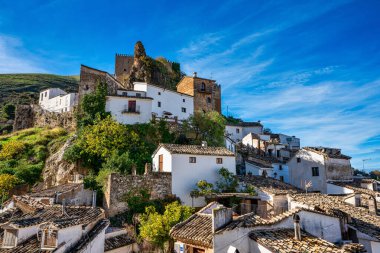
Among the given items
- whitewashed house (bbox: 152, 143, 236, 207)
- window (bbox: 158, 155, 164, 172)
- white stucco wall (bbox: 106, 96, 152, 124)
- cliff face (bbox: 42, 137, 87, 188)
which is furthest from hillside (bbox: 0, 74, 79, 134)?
whitewashed house (bbox: 152, 143, 236, 207)

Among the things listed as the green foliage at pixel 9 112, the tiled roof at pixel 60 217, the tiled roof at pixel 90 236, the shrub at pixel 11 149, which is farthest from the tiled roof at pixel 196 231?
the green foliage at pixel 9 112

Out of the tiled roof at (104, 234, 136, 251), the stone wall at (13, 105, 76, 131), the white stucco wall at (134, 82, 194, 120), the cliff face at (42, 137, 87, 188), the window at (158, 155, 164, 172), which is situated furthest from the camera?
the stone wall at (13, 105, 76, 131)

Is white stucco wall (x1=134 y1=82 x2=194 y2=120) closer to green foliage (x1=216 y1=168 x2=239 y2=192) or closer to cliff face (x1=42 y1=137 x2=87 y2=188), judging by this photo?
cliff face (x1=42 y1=137 x2=87 y2=188)

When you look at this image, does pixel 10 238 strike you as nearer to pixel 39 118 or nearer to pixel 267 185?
pixel 267 185

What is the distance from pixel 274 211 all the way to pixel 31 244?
18.0 metres

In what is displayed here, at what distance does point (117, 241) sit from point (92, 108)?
2238 cm

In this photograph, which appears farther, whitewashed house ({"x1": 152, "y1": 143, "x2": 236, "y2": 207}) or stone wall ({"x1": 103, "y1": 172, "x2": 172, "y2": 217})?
whitewashed house ({"x1": 152, "y1": 143, "x2": 236, "y2": 207})

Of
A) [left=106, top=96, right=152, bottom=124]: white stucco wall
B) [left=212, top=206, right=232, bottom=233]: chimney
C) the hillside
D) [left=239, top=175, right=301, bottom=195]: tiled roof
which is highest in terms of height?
the hillside

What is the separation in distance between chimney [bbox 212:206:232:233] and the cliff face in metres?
23.6

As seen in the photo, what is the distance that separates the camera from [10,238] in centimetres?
1316

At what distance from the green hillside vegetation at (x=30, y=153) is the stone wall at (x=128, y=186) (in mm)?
13310

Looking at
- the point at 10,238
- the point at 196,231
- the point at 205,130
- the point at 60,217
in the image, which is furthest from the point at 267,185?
the point at 10,238

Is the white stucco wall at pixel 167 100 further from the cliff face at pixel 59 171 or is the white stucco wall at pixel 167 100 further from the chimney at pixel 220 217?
the chimney at pixel 220 217

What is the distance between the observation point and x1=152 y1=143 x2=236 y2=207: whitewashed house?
28141mm
